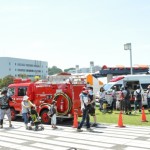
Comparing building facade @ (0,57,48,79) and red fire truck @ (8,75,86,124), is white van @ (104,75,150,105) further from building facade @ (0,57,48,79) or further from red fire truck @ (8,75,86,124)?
building facade @ (0,57,48,79)

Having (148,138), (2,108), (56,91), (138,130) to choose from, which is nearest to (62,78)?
(56,91)

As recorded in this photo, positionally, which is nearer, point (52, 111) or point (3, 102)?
point (52, 111)

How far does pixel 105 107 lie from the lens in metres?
22.3

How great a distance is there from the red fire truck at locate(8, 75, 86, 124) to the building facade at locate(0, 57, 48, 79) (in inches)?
5399

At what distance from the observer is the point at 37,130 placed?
48.5 ft

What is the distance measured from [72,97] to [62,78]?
188 cm

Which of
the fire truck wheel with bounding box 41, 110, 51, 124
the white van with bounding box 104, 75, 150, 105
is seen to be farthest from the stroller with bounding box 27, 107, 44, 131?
the white van with bounding box 104, 75, 150, 105

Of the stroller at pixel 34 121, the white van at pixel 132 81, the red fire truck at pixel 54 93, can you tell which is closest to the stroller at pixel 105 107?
the white van at pixel 132 81

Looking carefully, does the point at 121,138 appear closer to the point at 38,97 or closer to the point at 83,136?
the point at 83,136

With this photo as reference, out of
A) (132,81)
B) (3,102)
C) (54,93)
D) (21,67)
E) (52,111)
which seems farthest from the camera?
(21,67)

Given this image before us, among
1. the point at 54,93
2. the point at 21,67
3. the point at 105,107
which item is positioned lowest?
the point at 105,107

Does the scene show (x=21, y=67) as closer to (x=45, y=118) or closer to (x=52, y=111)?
(x=45, y=118)

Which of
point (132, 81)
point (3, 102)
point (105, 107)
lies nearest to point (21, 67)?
point (132, 81)

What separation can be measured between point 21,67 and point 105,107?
15598cm
